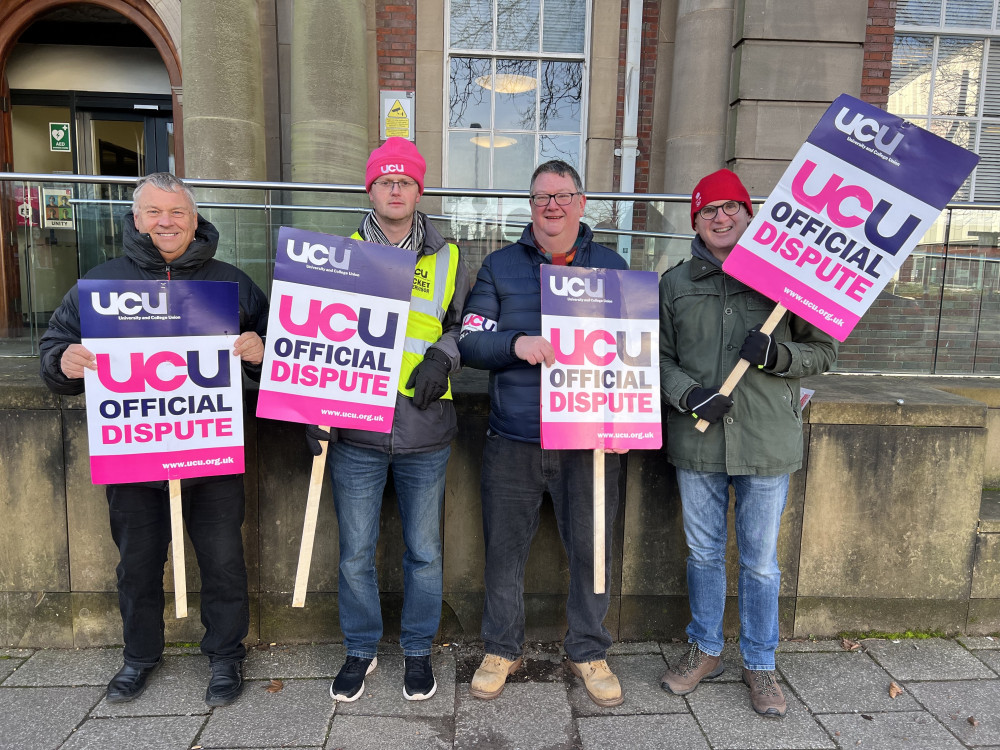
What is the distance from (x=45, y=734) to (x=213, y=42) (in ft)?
20.0

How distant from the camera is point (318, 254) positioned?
2.70 metres

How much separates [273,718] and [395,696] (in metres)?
0.50

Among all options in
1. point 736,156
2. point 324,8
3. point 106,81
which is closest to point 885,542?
point 736,156

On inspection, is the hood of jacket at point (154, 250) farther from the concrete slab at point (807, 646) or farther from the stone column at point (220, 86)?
the stone column at point (220, 86)

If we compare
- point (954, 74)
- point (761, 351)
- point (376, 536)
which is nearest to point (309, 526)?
point (376, 536)

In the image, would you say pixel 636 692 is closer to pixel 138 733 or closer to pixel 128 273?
pixel 138 733

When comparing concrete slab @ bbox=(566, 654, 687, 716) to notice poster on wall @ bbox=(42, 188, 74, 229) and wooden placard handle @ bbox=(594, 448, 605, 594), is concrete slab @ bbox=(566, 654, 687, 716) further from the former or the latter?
notice poster on wall @ bbox=(42, 188, 74, 229)

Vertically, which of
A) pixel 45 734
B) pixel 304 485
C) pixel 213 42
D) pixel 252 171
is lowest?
pixel 45 734

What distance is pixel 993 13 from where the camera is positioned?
745 centimetres

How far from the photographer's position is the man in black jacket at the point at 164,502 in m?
2.65

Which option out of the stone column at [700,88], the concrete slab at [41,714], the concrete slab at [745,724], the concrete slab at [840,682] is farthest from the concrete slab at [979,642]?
the stone column at [700,88]

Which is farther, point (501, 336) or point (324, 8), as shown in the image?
point (324, 8)

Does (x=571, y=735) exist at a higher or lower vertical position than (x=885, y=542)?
lower

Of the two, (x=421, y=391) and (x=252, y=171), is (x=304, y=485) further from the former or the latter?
(x=252, y=171)
